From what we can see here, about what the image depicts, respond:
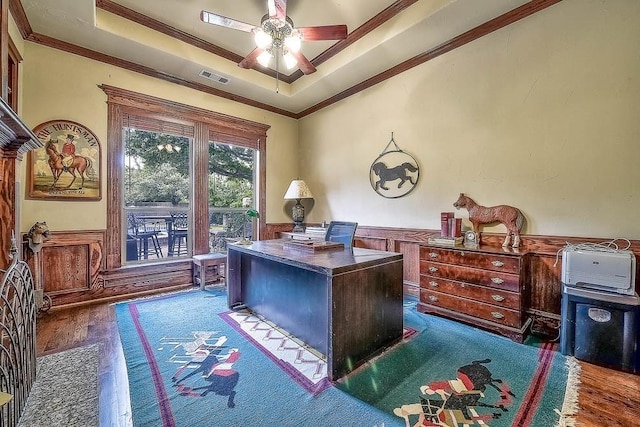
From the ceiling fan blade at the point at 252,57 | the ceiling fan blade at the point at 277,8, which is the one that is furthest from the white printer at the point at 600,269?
the ceiling fan blade at the point at 252,57

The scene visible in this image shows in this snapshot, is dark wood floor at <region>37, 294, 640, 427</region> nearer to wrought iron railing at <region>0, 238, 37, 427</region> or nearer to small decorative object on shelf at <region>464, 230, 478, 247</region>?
wrought iron railing at <region>0, 238, 37, 427</region>

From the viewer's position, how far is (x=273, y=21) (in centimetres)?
252

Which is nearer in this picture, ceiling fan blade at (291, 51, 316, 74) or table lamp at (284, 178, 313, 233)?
ceiling fan blade at (291, 51, 316, 74)

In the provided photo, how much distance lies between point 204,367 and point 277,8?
2.92 metres

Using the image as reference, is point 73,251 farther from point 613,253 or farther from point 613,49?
point 613,49

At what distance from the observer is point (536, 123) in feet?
8.72

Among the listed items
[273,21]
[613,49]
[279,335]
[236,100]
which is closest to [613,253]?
[613,49]

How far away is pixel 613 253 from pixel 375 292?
1.79m

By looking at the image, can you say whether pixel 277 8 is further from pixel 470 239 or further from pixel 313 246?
pixel 470 239

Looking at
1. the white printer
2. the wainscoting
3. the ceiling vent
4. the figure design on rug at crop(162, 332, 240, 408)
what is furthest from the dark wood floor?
the ceiling vent

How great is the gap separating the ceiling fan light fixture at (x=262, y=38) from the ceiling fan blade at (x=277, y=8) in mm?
186

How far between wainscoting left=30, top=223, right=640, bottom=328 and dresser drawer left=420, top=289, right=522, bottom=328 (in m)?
0.39

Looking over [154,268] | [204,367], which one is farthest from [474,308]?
[154,268]

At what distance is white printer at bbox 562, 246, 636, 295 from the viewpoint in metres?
2.01
